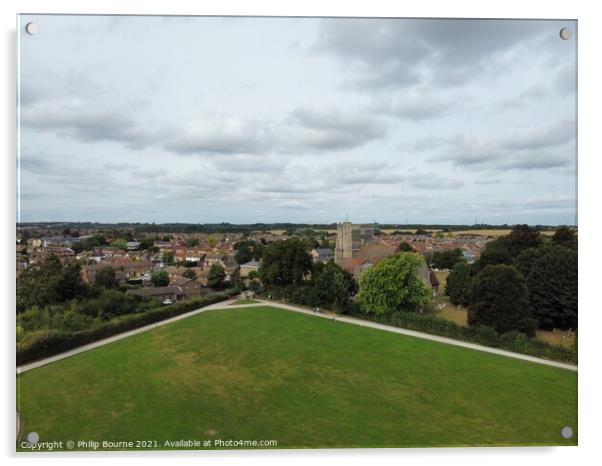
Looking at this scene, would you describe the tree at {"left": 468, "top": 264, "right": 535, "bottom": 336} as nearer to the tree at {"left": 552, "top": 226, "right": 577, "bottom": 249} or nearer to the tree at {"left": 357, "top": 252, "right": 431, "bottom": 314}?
the tree at {"left": 552, "top": 226, "right": 577, "bottom": 249}

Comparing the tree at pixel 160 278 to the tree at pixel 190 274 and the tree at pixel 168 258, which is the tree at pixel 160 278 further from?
the tree at pixel 190 274

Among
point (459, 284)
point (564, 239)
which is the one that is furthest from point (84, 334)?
point (459, 284)

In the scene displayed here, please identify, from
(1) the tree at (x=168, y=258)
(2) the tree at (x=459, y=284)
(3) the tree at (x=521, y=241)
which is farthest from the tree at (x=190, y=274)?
(3) the tree at (x=521, y=241)

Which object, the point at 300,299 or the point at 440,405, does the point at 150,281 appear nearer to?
the point at 300,299

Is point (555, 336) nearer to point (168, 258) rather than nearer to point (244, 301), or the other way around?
point (244, 301)

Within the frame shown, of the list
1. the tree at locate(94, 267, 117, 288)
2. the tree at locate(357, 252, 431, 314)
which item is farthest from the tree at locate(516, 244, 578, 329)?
the tree at locate(94, 267, 117, 288)

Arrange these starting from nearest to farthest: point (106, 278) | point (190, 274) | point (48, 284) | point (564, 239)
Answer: point (48, 284) < point (564, 239) < point (106, 278) < point (190, 274)
